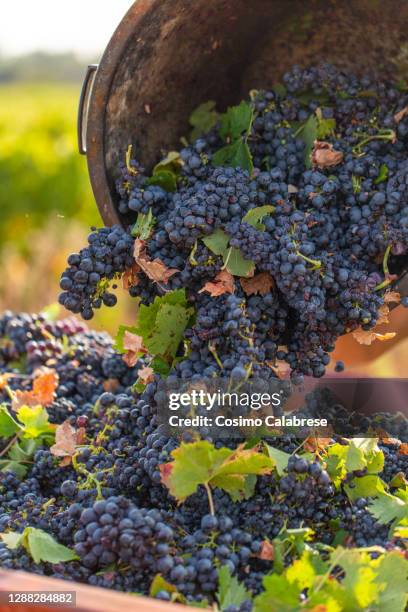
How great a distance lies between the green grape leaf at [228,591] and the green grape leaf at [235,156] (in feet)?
2.86

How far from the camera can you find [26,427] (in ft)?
5.62

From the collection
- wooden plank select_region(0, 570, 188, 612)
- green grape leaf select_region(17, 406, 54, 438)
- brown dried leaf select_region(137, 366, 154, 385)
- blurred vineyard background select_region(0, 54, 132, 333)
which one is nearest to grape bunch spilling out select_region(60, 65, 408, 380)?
brown dried leaf select_region(137, 366, 154, 385)

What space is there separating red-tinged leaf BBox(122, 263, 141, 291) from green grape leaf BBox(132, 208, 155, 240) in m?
0.07

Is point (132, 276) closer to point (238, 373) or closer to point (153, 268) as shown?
point (153, 268)

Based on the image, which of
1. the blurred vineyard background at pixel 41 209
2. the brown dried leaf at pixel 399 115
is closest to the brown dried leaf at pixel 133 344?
the brown dried leaf at pixel 399 115

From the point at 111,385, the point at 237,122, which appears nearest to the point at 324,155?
the point at 237,122

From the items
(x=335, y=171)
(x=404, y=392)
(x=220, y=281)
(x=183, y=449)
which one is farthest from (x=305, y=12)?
(x=183, y=449)

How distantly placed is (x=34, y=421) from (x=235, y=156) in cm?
77

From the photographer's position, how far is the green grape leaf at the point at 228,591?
1140 millimetres

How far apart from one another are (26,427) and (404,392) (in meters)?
0.93

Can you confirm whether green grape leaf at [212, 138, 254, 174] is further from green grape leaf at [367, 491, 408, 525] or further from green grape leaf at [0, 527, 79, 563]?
green grape leaf at [0, 527, 79, 563]

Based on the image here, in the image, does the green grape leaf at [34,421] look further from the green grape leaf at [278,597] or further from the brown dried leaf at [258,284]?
the green grape leaf at [278,597]

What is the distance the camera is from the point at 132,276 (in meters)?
1.59

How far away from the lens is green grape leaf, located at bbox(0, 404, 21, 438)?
1740 millimetres
